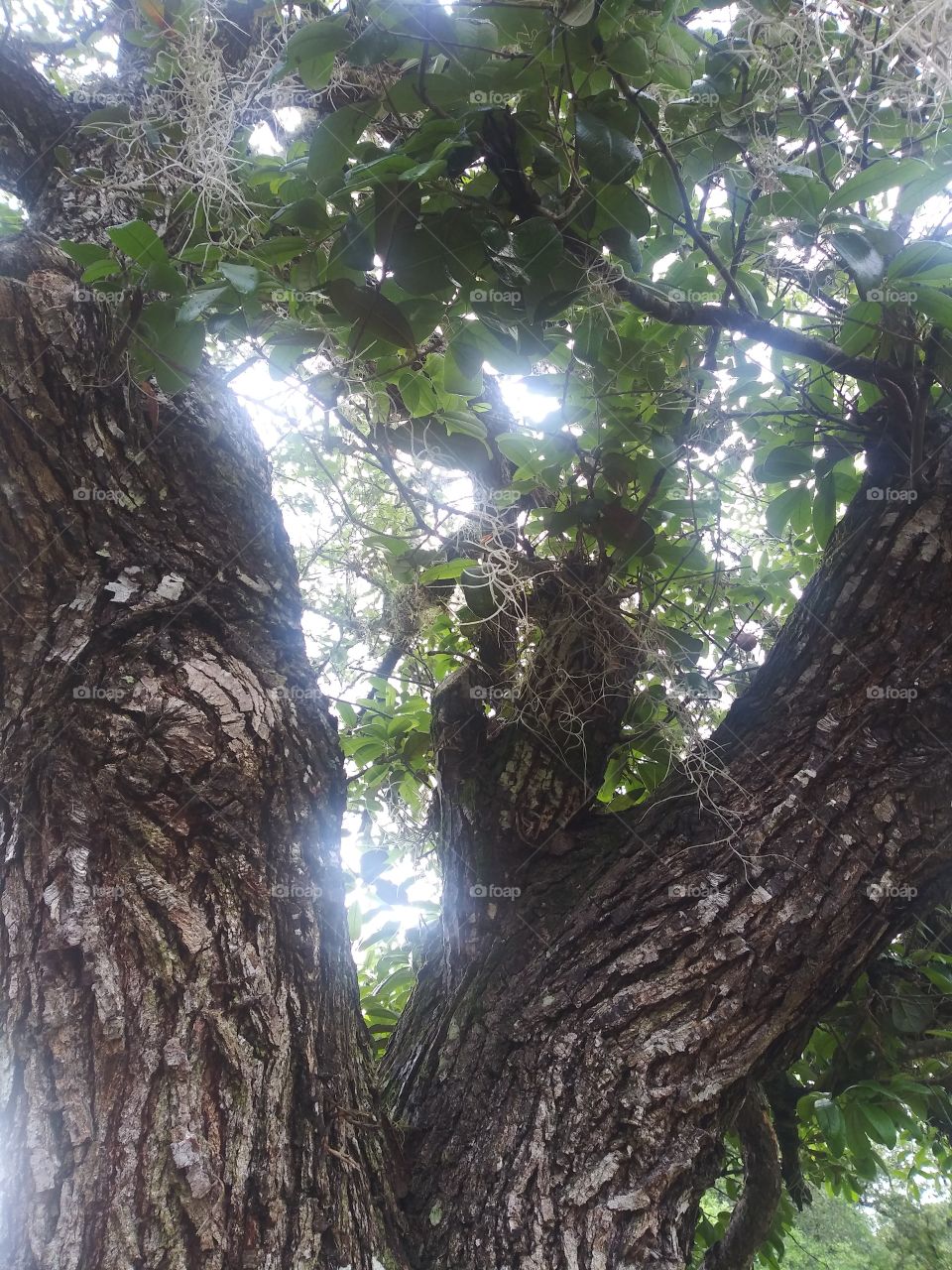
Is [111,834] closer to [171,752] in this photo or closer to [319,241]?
[171,752]

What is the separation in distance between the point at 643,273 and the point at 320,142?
1.86 feet

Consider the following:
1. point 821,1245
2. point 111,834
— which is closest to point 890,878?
point 111,834

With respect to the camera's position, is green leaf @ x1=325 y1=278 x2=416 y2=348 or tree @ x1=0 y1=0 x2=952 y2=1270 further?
green leaf @ x1=325 y1=278 x2=416 y2=348

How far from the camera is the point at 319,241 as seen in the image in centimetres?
102

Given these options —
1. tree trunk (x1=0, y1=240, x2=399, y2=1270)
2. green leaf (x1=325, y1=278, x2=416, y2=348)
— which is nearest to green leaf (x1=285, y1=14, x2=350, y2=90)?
green leaf (x1=325, y1=278, x2=416, y2=348)

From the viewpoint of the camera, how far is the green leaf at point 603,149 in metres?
0.91

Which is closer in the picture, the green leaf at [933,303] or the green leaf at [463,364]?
the green leaf at [933,303]

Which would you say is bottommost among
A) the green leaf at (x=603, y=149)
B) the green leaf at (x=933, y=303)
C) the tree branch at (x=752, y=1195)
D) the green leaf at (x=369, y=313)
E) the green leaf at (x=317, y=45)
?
the tree branch at (x=752, y=1195)

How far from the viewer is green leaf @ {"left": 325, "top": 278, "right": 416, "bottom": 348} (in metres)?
1.01

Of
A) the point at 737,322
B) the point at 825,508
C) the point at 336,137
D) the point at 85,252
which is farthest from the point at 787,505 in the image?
the point at 85,252

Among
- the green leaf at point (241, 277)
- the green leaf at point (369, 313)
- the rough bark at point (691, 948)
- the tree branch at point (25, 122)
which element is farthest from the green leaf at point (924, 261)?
the tree branch at point (25, 122)

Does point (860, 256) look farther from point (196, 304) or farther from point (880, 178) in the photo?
point (196, 304)

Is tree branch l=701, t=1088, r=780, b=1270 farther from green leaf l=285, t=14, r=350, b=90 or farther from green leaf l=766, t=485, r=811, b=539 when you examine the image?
green leaf l=285, t=14, r=350, b=90

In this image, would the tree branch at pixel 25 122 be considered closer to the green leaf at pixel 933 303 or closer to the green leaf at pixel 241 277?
the green leaf at pixel 241 277
